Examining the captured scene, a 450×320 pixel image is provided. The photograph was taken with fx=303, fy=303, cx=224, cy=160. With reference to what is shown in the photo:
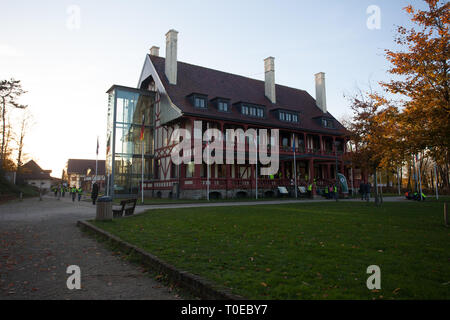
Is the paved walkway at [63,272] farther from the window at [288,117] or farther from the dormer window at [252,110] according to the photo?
the window at [288,117]

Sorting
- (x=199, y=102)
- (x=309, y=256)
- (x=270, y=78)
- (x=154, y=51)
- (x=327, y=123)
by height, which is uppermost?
(x=154, y=51)

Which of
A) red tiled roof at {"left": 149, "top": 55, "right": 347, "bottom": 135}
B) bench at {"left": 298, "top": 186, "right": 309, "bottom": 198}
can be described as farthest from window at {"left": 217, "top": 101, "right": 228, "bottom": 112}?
bench at {"left": 298, "top": 186, "right": 309, "bottom": 198}

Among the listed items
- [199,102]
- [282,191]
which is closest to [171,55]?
[199,102]

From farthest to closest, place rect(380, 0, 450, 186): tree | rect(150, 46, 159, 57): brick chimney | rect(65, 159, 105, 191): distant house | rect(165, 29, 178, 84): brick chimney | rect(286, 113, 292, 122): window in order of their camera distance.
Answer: rect(65, 159, 105, 191): distant house → rect(150, 46, 159, 57): brick chimney → rect(286, 113, 292, 122): window → rect(165, 29, 178, 84): brick chimney → rect(380, 0, 450, 186): tree

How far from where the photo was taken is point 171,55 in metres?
30.4

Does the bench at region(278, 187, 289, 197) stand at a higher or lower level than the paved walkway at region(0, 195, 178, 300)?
higher

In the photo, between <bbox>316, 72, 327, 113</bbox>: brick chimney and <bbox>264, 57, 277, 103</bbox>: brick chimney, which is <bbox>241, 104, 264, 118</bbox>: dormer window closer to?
<bbox>264, 57, 277, 103</bbox>: brick chimney

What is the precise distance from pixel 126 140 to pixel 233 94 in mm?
12532

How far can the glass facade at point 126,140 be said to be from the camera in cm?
3006

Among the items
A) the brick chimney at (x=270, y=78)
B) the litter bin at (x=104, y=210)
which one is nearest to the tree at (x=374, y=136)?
the litter bin at (x=104, y=210)

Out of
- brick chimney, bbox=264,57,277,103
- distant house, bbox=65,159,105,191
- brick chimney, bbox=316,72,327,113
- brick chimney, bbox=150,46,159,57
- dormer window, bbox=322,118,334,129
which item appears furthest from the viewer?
distant house, bbox=65,159,105,191

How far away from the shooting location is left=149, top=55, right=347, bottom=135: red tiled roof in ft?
96.0

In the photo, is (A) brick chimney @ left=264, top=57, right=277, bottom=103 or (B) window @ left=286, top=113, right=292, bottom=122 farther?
(A) brick chimney @ left=264, top=57, right=277, bottom=103

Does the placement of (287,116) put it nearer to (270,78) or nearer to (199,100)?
(270,78)
